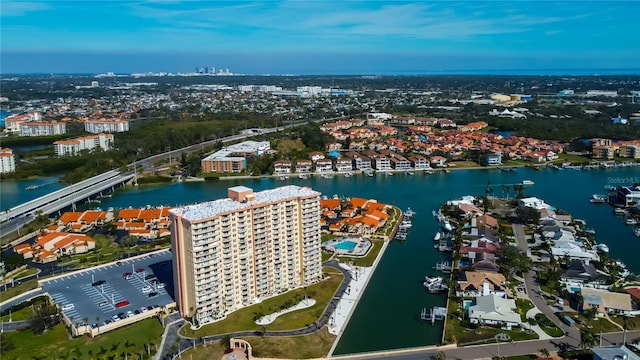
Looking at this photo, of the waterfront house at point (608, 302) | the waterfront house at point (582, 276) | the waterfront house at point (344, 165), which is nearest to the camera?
the waterfront house at point (608, 302)

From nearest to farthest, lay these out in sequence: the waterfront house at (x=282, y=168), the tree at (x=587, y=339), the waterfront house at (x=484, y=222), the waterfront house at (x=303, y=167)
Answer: the tree at (x=587, y=339)
the waterfront house at (x=484, y=222)
the waterfront house at (x=282, y=168)
the waterfront house at (x=303, y=167)

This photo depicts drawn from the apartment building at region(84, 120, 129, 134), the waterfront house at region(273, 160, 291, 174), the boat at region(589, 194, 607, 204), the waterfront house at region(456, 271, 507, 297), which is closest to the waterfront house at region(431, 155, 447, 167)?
the waterfront house at region(273, 160, 291, 174)

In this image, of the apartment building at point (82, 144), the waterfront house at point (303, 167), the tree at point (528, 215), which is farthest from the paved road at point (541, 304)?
the apartment building at point (82, 144)

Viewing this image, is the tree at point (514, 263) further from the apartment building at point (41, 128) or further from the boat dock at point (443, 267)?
the apartment building at point (41, 128)

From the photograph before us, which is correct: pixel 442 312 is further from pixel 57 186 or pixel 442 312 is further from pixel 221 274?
pixel 57 186

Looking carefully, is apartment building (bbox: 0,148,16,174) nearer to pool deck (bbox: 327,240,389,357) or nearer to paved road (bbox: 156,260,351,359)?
paved road (bbox: 156,260,351,359)

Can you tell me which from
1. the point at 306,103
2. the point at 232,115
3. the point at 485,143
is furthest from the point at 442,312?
the point at 306,103
